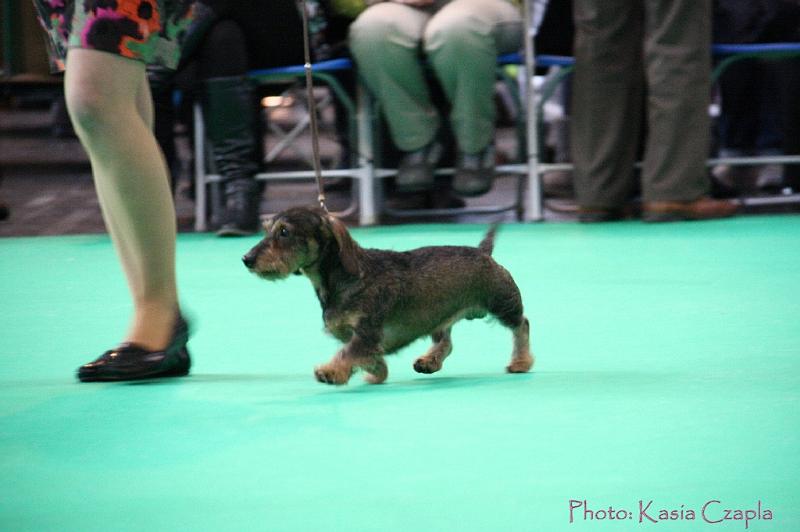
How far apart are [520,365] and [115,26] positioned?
103 cm

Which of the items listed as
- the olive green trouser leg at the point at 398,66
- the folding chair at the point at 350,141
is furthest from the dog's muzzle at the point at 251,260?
the folding chair at the point at 350,141

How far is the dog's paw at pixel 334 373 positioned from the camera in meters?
2.31

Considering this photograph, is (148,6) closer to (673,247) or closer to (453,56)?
(673,247)

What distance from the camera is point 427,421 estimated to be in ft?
6.63

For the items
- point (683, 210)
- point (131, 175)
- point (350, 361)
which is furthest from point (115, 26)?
point (683, 210)

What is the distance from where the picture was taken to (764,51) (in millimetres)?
5203

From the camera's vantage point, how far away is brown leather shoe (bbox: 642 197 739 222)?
199 inches

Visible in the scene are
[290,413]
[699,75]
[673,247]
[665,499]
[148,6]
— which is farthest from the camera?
[699,75]

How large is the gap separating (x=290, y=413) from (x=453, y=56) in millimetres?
3123

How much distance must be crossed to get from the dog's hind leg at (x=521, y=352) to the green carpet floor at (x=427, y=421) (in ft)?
0.09

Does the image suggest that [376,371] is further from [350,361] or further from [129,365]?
[129,365]

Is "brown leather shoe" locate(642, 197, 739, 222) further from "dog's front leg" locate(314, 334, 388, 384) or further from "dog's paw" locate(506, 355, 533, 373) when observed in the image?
"dog's front leg" locate(314, 334, 388, 384)

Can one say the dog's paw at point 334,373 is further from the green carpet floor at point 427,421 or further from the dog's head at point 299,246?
the dog's head at point 299,246

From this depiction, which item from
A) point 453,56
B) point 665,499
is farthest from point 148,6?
point 453,56
